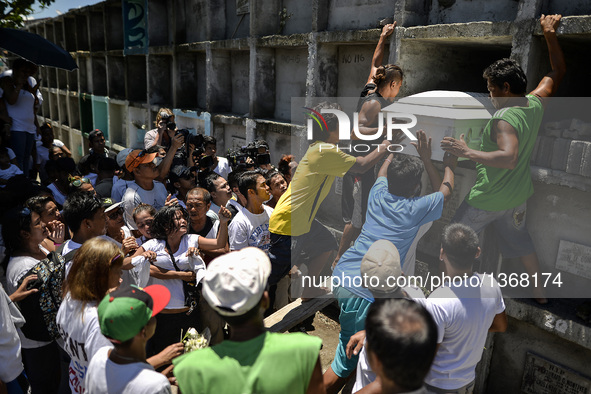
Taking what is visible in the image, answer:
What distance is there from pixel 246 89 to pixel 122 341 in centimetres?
547

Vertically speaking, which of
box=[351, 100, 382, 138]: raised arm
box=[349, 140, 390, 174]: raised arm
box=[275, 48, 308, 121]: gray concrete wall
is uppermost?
box=[275, 48, 308, 121]: gray concrete wall

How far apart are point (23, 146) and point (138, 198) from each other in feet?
10.3

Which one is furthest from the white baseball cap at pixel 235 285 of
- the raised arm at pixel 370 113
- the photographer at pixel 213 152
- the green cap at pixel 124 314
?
the photographer at pixel 213 152

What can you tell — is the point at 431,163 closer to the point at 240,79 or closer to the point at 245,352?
the point at 245,352

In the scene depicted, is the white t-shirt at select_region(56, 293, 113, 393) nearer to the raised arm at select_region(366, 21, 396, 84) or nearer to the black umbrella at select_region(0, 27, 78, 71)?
the raised arm at select_region(366, 21, 396, 84)

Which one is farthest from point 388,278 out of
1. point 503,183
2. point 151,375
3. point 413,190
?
point 151,375

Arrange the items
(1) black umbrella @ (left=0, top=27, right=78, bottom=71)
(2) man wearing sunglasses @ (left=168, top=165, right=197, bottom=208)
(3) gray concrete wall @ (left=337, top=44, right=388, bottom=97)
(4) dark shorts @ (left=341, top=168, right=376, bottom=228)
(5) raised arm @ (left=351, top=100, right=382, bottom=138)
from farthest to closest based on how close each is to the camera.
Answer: (1) black umbrella @ (left=0, top=27, right=78, bottom=71) → (3) gray concrete wall @ (left=337, top=44, right=388, bottom=97) → (2) man wearing sunglasses @ (left=168, top=165, right=197, bottom=208) → (4) dark shorts @ (left=341, top=168, right=376, bottom=228) → (5) raised arm @ (left=351, top=100, right=382, bottom=138)

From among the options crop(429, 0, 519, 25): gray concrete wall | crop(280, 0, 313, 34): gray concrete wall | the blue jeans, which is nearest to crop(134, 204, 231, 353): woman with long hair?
crop(429, 0, 519, 25): gray concrete wall

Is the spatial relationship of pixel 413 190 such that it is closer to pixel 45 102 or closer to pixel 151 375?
pixel 151 375

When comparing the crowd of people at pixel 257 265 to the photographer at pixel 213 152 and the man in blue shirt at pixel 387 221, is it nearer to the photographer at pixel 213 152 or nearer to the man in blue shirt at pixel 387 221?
the man in blue shirt at pixel 387 221

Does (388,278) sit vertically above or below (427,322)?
below

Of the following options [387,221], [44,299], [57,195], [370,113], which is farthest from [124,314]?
[57,195]

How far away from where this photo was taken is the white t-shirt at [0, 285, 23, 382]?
235cm

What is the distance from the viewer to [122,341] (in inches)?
70.7
